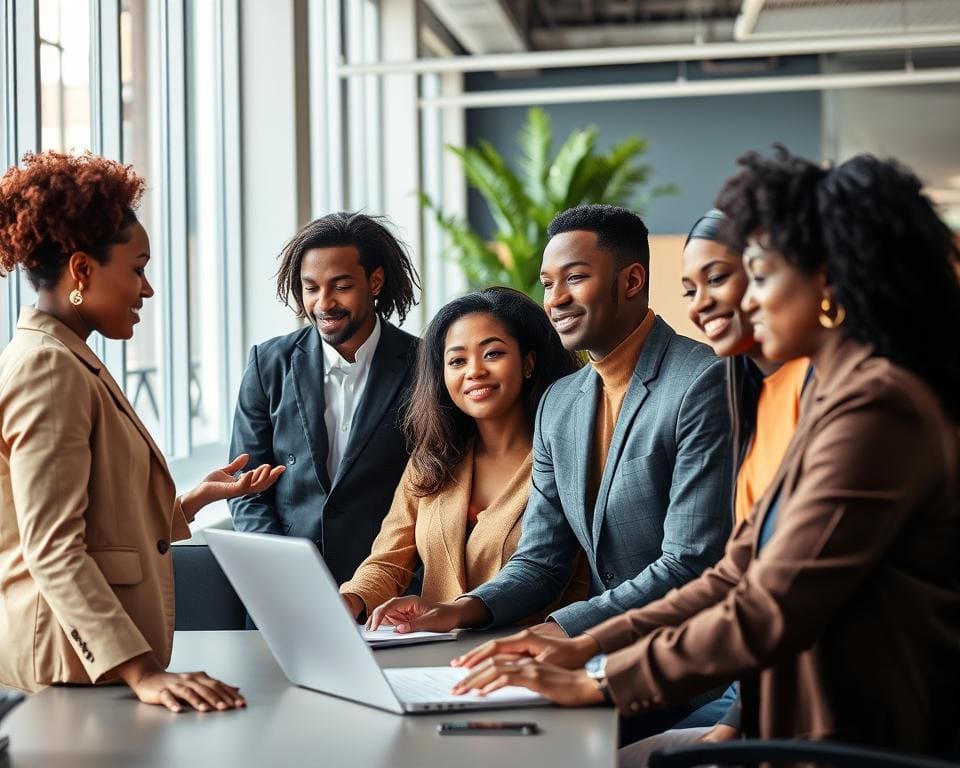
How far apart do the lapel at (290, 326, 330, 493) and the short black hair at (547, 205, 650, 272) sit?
1001mm

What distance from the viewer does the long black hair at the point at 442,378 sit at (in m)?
2.93

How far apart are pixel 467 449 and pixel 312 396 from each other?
0.71 meters

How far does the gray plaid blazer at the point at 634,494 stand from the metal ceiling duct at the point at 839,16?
503cm

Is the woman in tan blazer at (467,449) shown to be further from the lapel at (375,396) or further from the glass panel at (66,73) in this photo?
the glass panel at (66,73)

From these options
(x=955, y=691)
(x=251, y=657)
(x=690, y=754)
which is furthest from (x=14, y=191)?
(x=955, y=691)

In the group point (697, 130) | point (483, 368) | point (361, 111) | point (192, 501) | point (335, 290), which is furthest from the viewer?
point (697, 130)

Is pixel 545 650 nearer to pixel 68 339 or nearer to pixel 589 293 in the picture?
pixel 68 339

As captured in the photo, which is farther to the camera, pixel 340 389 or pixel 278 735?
pixel 340 389

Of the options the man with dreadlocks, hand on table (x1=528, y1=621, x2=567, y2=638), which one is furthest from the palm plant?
hand on table (x1=528, y1=621, x2=567, y2=638)

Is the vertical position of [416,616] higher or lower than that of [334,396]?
lower

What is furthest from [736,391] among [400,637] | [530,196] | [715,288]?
[530,196]

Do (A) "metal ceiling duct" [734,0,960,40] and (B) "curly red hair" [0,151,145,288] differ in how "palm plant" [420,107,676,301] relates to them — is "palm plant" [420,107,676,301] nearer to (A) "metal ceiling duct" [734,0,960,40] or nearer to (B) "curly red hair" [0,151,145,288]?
(A) "metal ceiling duct" [734,0,960,40]

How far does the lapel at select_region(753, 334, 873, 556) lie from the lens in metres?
1.62

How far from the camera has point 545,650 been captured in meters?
1.94
